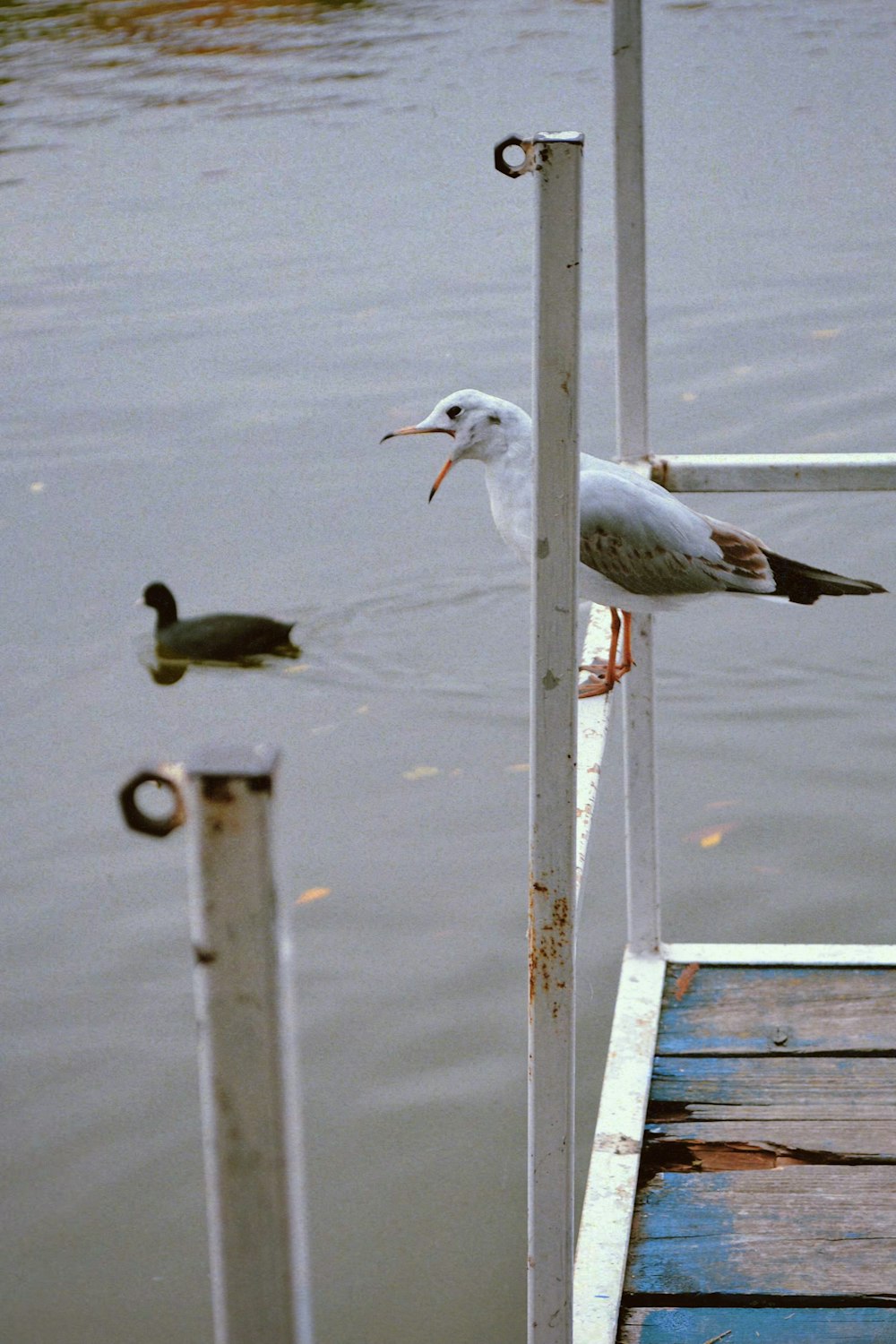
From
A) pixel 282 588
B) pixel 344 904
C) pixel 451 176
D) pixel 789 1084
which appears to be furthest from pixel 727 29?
pixel 789 1084

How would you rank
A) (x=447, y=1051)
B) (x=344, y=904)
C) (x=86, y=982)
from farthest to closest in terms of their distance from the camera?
(x=344, y=904) < (x=86, y=982) < (x=447, y=1051)

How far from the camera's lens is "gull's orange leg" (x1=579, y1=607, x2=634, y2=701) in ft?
8.02

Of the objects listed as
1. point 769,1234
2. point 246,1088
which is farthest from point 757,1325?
point 246,1088

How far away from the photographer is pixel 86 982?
4.09 m

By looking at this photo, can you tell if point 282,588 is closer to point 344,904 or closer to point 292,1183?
point 344,904

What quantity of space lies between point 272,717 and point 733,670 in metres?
1.61

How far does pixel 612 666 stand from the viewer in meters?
2.57

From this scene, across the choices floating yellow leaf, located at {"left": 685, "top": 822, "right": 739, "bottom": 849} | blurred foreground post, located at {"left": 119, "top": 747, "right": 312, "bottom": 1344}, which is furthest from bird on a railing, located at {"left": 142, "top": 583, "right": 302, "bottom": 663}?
blurred foreground post, located at {"left": 119, "top": 747, "right": 312, "bottom": 1344}

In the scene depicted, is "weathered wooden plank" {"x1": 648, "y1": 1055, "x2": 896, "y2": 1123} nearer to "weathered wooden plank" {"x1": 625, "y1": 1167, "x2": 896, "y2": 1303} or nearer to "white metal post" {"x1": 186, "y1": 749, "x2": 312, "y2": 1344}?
"weathered wooden plank" {"x1": 625, "y1": 1167, "x2": 896, "y2": 1303}

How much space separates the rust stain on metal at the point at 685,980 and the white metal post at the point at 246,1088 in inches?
90.9

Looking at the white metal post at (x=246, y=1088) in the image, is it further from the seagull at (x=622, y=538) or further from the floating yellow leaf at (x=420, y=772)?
the floating yellow leaf at (x=420, y=772)

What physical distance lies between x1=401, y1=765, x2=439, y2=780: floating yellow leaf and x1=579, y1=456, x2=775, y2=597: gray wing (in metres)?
2.40

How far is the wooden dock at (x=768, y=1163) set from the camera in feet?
7.10

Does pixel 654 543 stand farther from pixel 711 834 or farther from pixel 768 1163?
pixel 711 834
